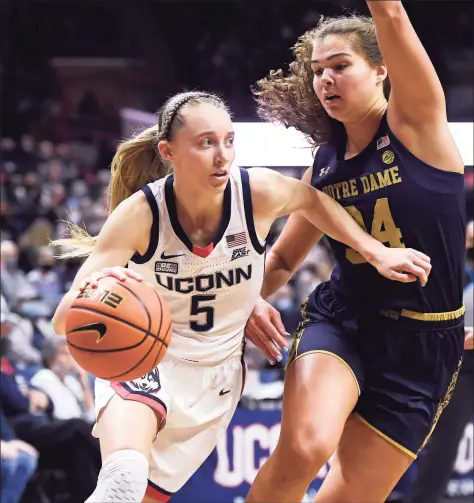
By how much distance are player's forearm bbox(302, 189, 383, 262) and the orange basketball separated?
0.82m

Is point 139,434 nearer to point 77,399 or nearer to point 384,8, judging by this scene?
point 384,8

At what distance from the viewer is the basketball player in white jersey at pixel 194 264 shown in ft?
10.9

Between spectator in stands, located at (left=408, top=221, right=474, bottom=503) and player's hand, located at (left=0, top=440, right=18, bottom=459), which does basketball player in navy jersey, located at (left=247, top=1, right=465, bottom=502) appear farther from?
player's hand, located at (left=0, top=440, right=18, bottom=459)

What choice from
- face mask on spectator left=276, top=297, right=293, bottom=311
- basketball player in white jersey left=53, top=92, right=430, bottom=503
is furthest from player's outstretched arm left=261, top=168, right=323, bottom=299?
face mask on spectator left=276, top=297, right=293, bottom=311

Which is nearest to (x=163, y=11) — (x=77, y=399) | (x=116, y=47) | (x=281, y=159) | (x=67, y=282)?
(x=116, y=47)

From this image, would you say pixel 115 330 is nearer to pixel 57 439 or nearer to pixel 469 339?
pixel 469 339

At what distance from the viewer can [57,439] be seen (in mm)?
6578

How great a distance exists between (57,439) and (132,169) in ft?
10.7

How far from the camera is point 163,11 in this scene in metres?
18.0

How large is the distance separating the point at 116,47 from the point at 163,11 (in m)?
1.25

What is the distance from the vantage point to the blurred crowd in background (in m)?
12.1

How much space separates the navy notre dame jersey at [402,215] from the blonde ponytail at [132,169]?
0.74m

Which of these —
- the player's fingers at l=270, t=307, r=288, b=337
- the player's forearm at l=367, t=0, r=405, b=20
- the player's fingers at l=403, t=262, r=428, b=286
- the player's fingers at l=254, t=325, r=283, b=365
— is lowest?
the player's fingers at l=254, t=325, r=283, b=365

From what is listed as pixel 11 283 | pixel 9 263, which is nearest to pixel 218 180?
pixel 11 283
